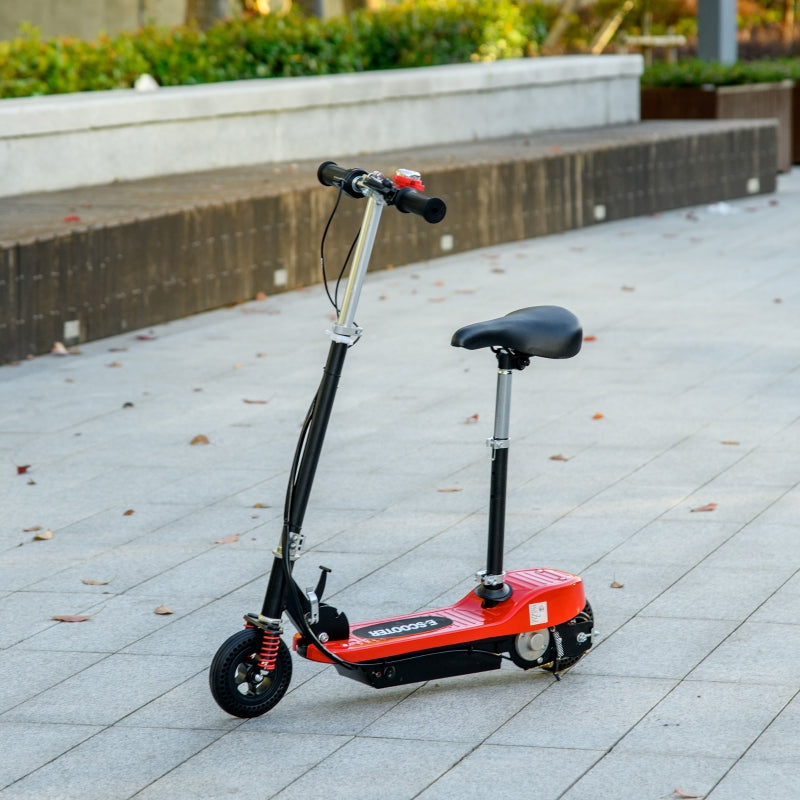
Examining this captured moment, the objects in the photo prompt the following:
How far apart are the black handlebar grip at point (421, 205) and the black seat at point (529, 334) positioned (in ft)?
1.31

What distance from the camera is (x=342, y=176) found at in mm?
4211

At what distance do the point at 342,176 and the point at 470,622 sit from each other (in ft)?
4.43

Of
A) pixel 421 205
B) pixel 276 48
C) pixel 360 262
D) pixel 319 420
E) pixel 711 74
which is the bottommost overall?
pixel 319 420

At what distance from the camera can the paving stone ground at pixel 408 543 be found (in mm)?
3996

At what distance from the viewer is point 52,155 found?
12328 millimetres

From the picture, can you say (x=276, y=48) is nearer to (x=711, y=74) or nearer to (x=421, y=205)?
(x=711, y=74)

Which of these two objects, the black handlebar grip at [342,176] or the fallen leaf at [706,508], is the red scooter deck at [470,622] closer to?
the black handlebar grip at [342,176]

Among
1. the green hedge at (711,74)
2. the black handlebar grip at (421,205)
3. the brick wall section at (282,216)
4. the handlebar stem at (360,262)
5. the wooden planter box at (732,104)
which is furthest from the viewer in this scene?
the green hedge at (711,74)

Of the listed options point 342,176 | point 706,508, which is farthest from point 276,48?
point 342,176

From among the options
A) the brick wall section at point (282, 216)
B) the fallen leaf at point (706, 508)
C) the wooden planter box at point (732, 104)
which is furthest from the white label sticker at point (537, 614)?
the wooden planter box at point (732, 104)

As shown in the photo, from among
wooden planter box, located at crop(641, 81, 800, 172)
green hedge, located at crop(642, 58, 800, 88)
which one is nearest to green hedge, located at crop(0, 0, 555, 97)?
green hedge, located at crop(642, 58, 800, 88)

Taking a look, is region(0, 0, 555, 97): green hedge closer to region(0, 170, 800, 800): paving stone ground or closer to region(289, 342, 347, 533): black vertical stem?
region(0, 170, 800, 800): paving stone ground

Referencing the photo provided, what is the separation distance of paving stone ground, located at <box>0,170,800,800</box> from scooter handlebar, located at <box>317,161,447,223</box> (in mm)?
1428

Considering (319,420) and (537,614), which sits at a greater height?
(319,420)
